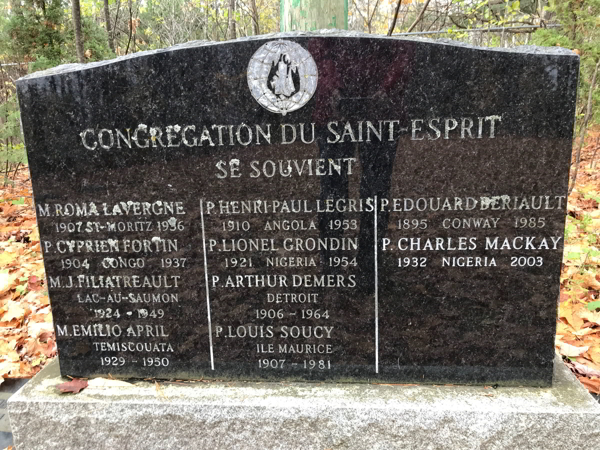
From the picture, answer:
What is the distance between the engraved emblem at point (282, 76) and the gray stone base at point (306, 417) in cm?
141

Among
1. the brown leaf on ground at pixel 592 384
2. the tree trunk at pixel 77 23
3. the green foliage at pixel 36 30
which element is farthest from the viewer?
the green foliage at pixel 36 30

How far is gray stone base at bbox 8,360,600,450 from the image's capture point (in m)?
2.15

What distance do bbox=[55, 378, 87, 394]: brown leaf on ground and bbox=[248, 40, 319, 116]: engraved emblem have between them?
5.61ft

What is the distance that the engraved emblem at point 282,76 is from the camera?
2156mm

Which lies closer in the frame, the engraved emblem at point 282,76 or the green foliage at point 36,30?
the engraved emblem at point 282,76

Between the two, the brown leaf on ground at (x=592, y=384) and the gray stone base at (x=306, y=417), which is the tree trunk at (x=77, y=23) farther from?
the brown leaf on ground at (x=592, y=384)

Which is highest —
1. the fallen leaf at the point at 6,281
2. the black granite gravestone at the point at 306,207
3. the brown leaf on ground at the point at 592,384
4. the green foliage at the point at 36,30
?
the green foliage at the point at 36,30

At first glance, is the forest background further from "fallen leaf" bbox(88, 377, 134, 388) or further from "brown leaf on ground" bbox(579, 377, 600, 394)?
"fallen leaf" bbox(88, 377, 134, 388)

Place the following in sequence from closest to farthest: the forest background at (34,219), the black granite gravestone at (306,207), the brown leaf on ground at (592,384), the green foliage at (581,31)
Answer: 1. the black granite gravestone at (306,207)
2. the brown leaf on ground at (592,384)
3. the forest background at (34,219)
4. the green foliage at (581,31)

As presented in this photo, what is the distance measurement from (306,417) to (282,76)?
160 cm

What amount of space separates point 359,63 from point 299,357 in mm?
1470

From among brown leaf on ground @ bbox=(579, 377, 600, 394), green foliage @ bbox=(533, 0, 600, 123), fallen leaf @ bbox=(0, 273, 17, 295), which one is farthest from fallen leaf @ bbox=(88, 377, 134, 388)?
green foliage @ bbox=(533, 0, 600, 123)

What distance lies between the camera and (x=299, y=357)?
2438 mm

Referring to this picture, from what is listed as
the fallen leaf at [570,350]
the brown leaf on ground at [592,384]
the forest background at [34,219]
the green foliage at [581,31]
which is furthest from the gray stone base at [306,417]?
the green foliage at [581,31]
